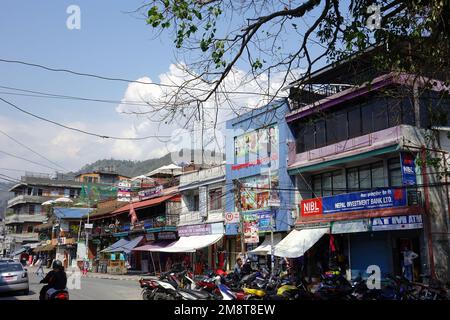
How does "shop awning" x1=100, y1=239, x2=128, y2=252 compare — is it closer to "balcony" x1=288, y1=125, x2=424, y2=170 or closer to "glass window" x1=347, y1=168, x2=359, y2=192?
"balcony" x1=288, y1=125, x2=424, y2=170

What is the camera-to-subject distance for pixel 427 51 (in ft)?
30.3

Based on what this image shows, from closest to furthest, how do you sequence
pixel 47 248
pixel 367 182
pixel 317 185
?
pixel 367 182 < pixel 317 185 < pixel 47 248

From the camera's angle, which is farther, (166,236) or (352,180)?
(166,236)

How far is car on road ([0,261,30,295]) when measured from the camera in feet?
60.0

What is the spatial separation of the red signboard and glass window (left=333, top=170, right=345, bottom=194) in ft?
4.12

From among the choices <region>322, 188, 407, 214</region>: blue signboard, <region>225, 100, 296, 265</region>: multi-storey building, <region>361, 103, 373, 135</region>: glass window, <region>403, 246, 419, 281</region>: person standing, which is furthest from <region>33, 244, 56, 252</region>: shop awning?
<region>403, 246, 419, 281</region>: person standing

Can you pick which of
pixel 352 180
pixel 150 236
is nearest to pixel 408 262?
pixel 352 180

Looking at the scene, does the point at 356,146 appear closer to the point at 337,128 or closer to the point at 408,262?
the point at 337,128

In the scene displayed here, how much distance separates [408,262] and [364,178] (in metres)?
4.85

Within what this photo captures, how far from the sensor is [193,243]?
31344mm

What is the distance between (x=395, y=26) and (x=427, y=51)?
861mm

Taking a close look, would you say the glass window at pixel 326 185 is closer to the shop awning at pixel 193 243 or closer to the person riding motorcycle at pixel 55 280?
the shop awning at pixel 193 243

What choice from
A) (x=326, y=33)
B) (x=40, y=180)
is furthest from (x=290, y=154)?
(x=40, y=180)
